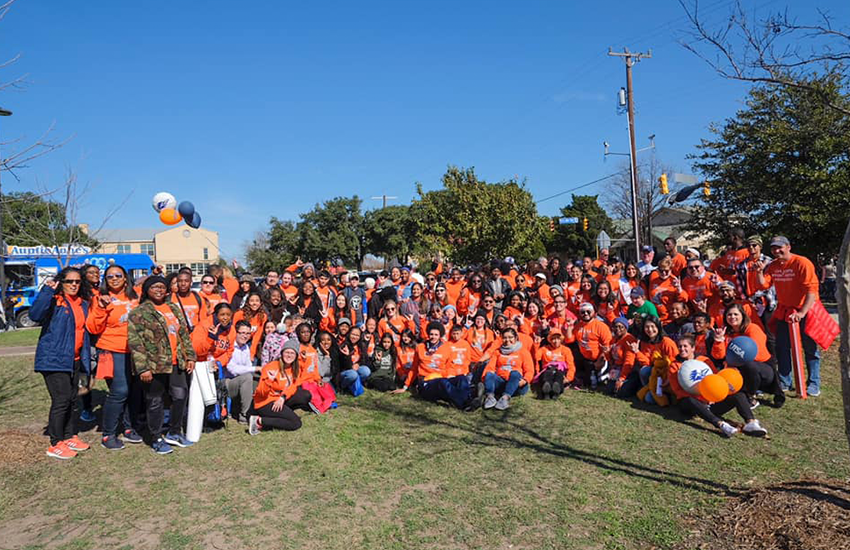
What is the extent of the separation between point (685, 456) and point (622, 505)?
1325mm

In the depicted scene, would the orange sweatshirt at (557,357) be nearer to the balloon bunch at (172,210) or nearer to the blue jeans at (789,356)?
the blue jeans at (789,356)

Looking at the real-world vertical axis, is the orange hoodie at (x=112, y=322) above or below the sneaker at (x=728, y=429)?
above

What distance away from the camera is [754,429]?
5.67 m

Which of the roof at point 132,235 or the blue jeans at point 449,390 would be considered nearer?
the blue jeans at point 449,390

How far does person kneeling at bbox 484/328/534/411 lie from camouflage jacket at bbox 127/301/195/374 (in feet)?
12.5

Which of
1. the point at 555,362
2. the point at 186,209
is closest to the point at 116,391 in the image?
the point at 555,362

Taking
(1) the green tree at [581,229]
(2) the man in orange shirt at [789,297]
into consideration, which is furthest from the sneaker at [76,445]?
(1) the green tree at [581,229]

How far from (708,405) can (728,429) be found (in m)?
0.47

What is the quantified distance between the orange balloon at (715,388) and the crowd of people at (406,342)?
0.20m

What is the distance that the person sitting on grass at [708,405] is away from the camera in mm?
5723

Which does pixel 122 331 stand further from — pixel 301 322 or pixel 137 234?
pixel 137 234

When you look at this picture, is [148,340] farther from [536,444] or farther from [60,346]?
[536,444]

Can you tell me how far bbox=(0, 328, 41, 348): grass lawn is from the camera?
15.6 metres

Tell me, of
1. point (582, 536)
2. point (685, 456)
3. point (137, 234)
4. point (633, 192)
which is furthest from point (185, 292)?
point (137, 234)
